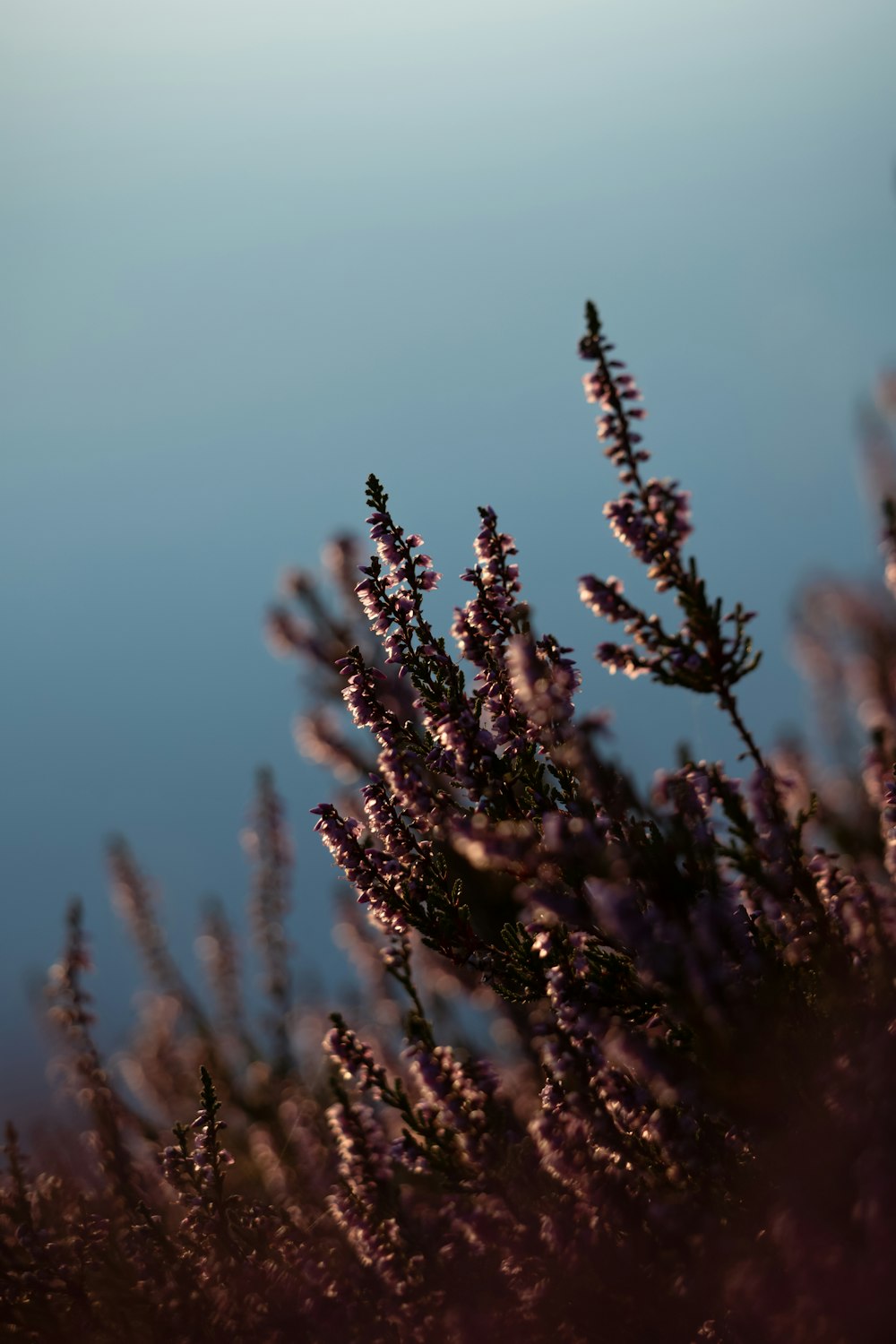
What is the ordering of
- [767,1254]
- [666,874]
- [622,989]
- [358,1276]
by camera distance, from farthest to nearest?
1. [358,1276]
2. [622,989]
3. [666,874]
4. [767,1254]

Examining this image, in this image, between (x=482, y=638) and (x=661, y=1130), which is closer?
Result: (x=661, y=1130)

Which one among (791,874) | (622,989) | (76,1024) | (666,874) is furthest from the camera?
(76,1024)

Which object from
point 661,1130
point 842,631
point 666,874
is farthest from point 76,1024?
point 842,631

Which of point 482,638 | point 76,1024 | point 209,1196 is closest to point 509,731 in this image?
point 482,638

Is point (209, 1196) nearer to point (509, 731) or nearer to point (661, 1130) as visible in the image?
point (661, 1130)

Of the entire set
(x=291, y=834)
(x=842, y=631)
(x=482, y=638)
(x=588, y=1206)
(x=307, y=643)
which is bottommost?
(x=588, y=1206)

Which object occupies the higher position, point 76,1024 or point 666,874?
point 76,1024

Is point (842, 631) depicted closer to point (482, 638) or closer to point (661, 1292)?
point (482, 638)
